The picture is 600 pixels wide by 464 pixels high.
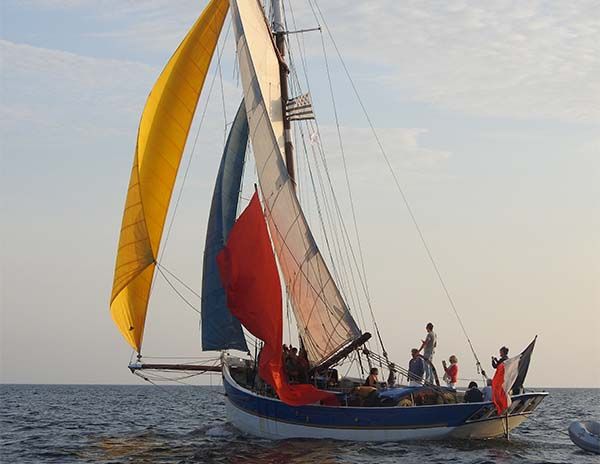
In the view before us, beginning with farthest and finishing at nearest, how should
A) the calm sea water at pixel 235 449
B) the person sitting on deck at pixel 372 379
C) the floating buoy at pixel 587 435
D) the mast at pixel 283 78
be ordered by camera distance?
1. the mast at pixel 283 78
2. the person sitting on deck at pixel 372 379
3. the floating buoy at pixel 587 435
4. the calm sea water at pixel 235 449

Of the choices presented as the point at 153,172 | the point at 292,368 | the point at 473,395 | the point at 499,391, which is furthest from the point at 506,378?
the point at 153,172

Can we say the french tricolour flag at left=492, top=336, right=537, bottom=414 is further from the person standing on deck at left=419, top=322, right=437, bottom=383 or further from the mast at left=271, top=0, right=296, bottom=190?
the mast at left=271, top=0, right=296, bottom=190

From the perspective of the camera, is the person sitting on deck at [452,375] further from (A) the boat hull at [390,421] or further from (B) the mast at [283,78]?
(B) the mast at [283,78]

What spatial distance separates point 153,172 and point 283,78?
5.44 metres

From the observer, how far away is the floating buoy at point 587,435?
85.2ft

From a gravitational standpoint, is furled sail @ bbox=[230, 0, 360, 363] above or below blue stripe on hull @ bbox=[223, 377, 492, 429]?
above

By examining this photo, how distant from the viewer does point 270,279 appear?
26125 mm

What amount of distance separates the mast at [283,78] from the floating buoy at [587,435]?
10825 mm

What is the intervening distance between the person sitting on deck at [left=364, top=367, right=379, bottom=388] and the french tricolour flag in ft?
11.5

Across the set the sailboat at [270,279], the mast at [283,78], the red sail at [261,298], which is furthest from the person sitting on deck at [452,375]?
the mast at [283,78]

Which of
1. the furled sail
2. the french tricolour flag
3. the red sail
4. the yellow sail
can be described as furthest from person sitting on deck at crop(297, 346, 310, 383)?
the french tricolour flag

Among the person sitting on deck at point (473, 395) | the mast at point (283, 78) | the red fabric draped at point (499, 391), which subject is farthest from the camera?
the mast at point (283, 78)

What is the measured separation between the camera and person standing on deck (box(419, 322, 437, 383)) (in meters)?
27.2

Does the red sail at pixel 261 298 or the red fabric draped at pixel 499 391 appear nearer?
the red fabric draped at pixel 499 391
